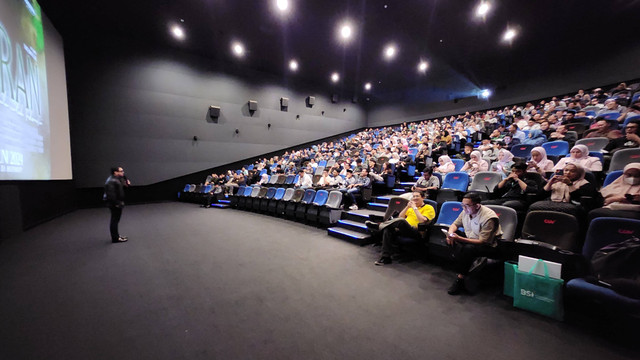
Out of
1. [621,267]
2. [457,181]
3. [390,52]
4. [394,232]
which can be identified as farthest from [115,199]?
[390,52]

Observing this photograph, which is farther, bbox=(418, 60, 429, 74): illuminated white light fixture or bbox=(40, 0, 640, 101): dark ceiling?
bbox=(418, 60, 429, 74): illuminated white light fixture

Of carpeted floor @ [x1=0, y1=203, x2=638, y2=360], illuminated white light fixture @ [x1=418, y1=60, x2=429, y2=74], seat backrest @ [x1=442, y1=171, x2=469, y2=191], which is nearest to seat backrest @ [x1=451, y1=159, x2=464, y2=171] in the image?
seat backrest @ [x1=442, y1=171, x2=469, y2=191]

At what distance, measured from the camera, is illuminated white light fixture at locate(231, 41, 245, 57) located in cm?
868

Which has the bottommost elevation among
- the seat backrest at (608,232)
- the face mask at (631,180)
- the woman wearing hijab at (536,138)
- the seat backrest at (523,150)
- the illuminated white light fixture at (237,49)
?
the seat backrest at (608,232)

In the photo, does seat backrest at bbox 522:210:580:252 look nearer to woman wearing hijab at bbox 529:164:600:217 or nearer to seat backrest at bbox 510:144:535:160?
woman wearing hijab at bbox 529:164:600:217

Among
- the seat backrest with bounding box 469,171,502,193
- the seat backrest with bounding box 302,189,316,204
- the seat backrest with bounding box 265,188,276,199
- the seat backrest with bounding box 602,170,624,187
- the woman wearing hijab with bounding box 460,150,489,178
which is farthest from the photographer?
the seat backrest with bounding box 265,188,276,199

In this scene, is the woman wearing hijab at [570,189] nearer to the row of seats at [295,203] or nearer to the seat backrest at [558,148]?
the seat backrest at [558,148]

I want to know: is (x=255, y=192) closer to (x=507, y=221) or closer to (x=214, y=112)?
(x=214, y=112)

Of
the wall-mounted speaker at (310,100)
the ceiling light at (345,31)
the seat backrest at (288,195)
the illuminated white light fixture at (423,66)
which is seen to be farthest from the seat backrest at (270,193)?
the illuminated white light fixture at (423,66)

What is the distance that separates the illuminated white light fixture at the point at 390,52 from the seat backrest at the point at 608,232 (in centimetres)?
830

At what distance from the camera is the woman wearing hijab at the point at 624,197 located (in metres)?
1.98

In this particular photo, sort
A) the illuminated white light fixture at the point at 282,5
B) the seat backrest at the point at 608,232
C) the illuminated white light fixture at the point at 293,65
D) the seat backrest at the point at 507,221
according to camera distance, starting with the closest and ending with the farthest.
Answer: the seat backrest at the point at 608,232 → the seat backrest at the point at 507,221 → the illuminated white light fixture at the point at 282,5 → the illuminated white light fixture at the point at 293,65

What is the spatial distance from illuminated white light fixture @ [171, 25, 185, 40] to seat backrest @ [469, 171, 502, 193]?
9.51 meters

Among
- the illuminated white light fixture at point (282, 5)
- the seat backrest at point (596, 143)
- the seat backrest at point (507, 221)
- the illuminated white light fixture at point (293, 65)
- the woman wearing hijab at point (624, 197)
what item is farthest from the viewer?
the illuminated white light fixture at point (293, 65)
